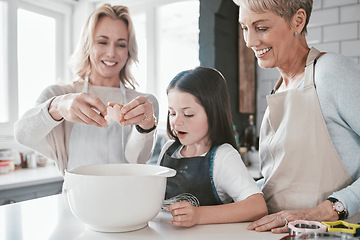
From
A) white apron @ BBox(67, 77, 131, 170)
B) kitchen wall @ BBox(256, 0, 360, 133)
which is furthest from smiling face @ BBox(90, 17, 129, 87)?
kitchen wall @ BBox(256, 0, 360, 133)

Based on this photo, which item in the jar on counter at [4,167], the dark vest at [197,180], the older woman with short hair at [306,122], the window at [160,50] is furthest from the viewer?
the window at [160,50]

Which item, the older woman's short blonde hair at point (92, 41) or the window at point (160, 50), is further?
the window at point (160, 50)

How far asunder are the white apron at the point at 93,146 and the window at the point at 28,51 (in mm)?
1602

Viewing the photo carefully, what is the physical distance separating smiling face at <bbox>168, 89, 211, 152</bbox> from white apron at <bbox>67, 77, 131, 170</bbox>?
43cm

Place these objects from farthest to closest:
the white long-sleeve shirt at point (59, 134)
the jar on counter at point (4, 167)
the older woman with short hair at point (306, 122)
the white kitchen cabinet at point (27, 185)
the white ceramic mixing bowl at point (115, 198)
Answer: the jar on counter at point (4, 167), the white kitchen cabinet at point (27, 185), the white long-sleeve shirt at point (59, 134), the older woman with short hair at point (306, 122), the white ceramic mixing bowl at point (115, 198)

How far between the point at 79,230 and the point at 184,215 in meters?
0.25

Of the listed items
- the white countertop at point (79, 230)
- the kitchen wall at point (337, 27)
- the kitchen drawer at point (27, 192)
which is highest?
the kitchen wall at point (337, 27)

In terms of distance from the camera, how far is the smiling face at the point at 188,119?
114 centimetres

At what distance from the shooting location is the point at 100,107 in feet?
3.34

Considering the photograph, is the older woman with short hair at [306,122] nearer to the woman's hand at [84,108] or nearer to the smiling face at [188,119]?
the smiling face at [188,119]

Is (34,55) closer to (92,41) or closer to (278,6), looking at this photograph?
(92,41)

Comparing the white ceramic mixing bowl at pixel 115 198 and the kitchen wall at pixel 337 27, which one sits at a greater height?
the kitchen wall at pixel 337 27

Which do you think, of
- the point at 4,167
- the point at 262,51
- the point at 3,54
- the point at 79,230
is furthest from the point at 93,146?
the point at 3,54

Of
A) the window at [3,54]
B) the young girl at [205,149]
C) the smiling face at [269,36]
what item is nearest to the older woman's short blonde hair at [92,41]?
the young girl at [205,149]
